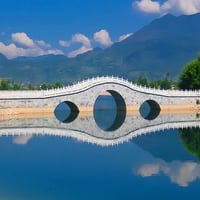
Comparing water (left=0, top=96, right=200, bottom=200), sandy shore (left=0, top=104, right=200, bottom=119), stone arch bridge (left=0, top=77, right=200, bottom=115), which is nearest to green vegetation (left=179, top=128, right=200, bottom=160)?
water (left=0, top=96, right=200, bottom=200)

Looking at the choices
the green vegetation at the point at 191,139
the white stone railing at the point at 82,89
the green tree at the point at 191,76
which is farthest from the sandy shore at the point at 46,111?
the green vegetation at the point at 191,139

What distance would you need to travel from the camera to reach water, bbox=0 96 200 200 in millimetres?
14258

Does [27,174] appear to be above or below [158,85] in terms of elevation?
below

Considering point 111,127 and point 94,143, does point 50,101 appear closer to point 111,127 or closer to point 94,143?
point 111,127

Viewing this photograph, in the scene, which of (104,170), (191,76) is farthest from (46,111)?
(104,170)

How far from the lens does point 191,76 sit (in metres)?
53.3

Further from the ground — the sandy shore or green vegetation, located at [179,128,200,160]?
the sandy shore

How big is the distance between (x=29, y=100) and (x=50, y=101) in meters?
2.00

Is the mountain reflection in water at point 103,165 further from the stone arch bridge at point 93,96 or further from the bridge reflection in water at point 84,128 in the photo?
the stone arch bridge at point 93,96

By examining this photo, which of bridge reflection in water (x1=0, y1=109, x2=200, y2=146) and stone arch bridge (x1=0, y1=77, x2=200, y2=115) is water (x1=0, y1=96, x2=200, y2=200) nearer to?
bridge reflection in water (x1=0, y1=109, x2=200, y2=146)

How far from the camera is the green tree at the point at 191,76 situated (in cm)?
5281

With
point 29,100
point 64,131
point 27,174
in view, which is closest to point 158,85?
point 29,100

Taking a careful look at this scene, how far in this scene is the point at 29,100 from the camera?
3941 cm

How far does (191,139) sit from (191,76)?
92.1 feet
